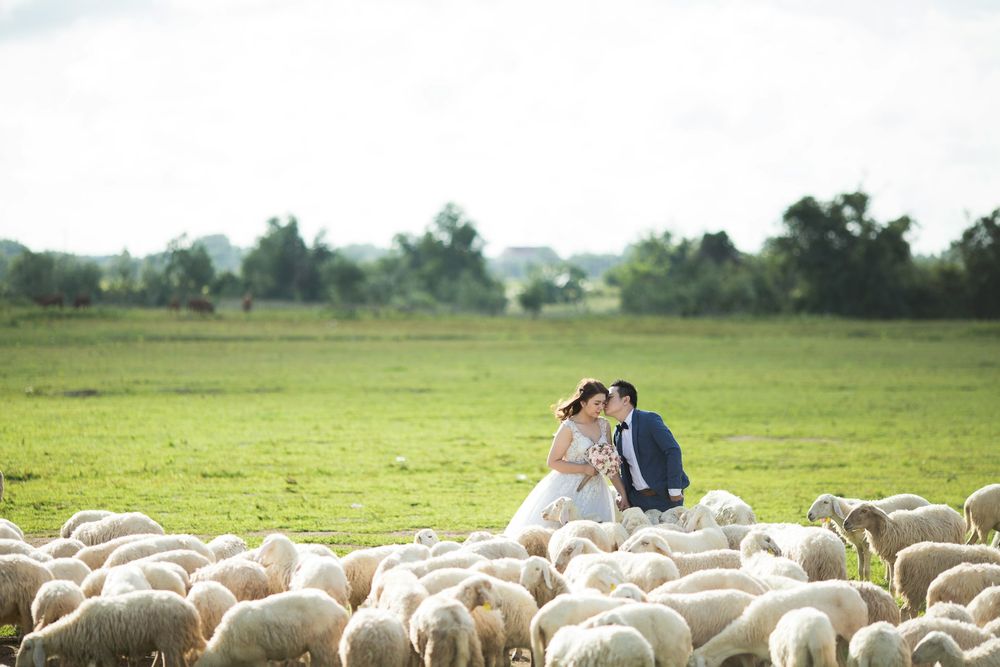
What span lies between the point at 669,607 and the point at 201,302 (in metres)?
59.7

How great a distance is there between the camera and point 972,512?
12.6 m

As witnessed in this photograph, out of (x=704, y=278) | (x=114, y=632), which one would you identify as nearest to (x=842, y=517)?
(x=114, y=632)

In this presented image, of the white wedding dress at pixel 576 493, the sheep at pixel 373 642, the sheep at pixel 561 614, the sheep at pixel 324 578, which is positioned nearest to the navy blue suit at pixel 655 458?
the white wedding dress at pixel 576 493

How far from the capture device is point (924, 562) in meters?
10.0

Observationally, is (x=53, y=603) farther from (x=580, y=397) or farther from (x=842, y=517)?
(x=842, y=517)

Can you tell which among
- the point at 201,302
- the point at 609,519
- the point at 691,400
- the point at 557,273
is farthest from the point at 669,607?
the point at 557,273

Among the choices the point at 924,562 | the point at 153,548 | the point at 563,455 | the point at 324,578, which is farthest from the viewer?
the point at 563,455

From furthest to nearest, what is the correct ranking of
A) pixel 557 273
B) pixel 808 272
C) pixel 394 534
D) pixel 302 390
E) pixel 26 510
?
pixel 557 273 → pixel 808 272 → pixel 302 390 → pixel 26 510 → pixel 394 534

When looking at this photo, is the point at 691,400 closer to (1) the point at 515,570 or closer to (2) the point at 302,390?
(2) the point at 302,390

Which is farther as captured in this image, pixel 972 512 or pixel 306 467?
pixel 306 467

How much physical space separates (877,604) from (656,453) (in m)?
3.73

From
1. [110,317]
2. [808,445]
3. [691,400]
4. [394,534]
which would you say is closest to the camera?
[394,534]

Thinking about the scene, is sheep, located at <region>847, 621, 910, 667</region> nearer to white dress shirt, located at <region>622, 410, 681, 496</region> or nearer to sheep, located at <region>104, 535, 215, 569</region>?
white dress shirt, located at <region>622, 410, 681, 496</region>

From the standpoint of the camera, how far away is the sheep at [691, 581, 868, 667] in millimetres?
8109
